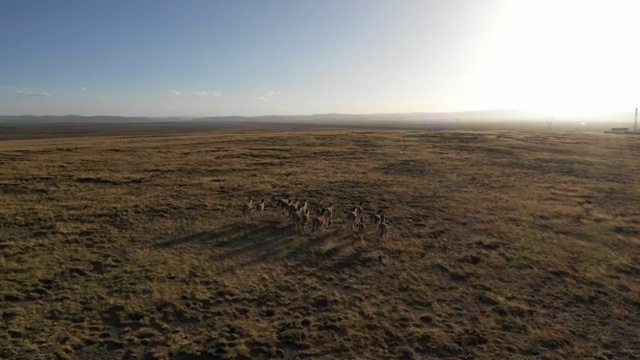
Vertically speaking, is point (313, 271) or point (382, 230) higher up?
point (382, 230)

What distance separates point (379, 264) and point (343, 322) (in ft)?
14.9

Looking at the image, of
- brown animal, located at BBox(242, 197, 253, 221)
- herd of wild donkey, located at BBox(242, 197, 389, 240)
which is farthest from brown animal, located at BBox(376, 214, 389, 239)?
brown animal, located at BBox(242, 197, 253, 221)

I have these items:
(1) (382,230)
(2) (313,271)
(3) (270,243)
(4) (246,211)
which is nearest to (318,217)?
(3) (270,243)

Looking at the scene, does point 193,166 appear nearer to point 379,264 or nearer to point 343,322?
point 379,264

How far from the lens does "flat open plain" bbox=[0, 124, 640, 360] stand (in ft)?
36.0

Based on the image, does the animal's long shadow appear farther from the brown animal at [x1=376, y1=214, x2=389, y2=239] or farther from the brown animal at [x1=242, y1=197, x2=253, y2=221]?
the brown animal at [x1=376, y1=214, x2=389, y2=239]

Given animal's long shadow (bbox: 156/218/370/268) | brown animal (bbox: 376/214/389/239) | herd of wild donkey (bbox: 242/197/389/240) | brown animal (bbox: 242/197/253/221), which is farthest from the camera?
brown animal (bbox: 242/197/253/221)

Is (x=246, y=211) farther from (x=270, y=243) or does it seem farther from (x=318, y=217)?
(x=318, y=217)

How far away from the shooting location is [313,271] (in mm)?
15375

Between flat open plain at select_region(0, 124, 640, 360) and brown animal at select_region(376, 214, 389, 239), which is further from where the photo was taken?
brown animal at select_region(376, 214, 389, 239)

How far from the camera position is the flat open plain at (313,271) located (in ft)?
36.0

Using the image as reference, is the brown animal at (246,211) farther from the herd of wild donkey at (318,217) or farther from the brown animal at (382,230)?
the brown animal at (382,230)

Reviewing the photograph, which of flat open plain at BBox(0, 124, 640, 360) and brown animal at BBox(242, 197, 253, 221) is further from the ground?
brown animal at BBox(242, 197, 253, 221)

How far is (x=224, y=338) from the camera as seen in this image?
10977 millimetres
